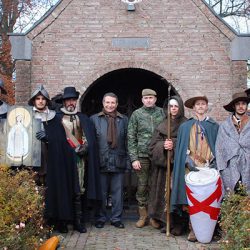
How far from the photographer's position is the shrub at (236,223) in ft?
15.2

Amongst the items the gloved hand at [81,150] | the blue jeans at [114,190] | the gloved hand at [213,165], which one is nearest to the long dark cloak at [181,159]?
the gloved hand at [213,165]

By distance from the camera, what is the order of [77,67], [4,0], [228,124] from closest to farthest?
[228,124]
[77,67]
[4,0]

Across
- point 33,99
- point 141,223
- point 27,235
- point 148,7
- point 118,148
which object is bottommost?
point 141,223

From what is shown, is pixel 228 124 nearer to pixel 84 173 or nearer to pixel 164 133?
pixel 164 133

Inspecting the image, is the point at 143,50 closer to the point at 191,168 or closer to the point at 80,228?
the point at 191,168

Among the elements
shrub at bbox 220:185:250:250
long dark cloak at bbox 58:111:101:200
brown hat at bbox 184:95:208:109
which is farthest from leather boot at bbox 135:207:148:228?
shrub at bbox 220:185:250:250

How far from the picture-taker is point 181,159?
6867 mm

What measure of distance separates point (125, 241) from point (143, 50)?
4.44m

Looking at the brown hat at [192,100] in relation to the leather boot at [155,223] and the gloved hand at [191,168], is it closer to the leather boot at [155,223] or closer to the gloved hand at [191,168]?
the gloved hand at [191,168]

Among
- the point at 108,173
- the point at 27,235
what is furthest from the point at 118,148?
the point at 27,235

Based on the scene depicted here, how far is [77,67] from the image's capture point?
10.0 meters

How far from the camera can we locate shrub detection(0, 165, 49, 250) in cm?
450

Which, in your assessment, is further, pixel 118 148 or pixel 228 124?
pixel 118 148

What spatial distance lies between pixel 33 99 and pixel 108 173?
1.62 m
